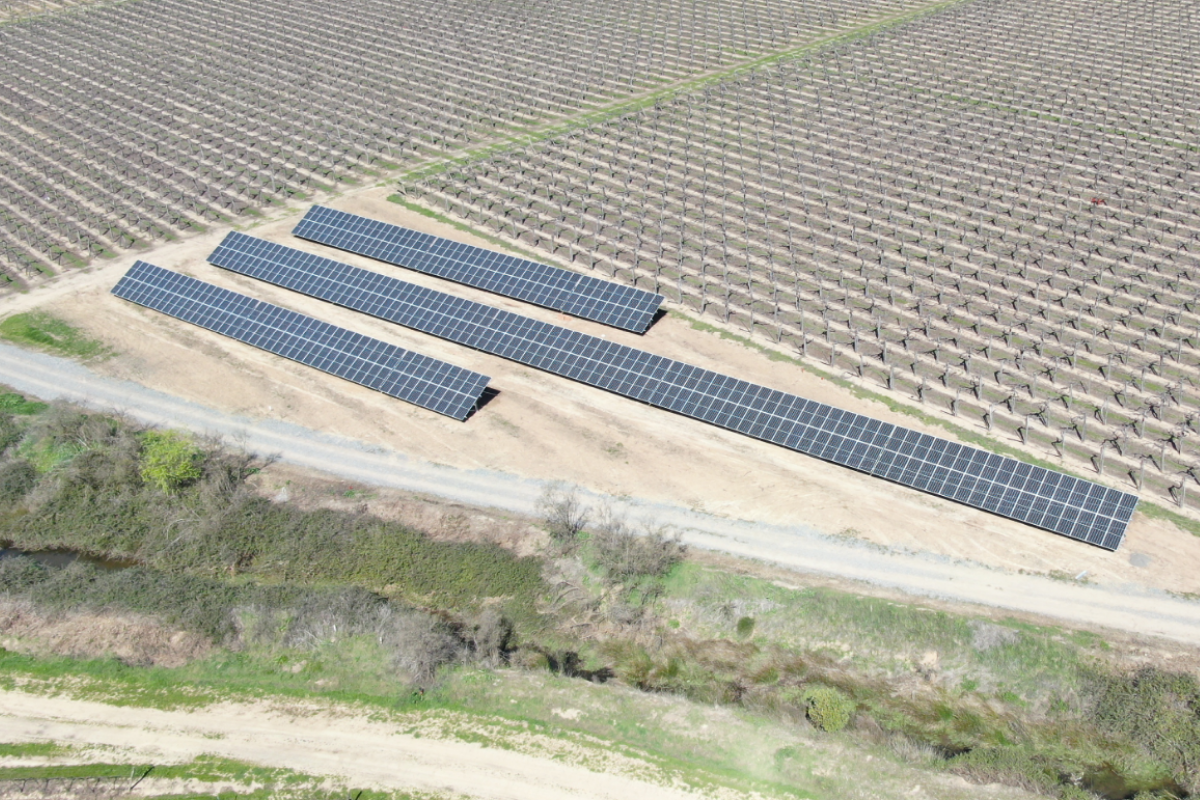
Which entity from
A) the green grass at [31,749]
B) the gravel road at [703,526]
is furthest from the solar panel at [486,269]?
the green grass at [31,749]

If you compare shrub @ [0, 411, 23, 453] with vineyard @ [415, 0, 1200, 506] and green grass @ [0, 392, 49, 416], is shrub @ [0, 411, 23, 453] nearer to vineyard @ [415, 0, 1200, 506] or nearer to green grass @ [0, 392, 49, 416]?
green grass @ [0, 392, 49, 416]

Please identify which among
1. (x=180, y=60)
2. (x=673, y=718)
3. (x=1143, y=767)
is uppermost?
(x=180, y=60)

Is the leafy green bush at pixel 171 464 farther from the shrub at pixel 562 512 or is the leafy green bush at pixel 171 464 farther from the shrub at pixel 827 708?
the shrub at pixel 827 708

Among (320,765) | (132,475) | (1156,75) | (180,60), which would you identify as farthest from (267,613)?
(1156,75)

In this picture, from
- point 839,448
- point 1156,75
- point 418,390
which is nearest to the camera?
point 839,448

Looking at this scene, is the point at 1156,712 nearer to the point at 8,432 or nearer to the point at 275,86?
the point at 8,432

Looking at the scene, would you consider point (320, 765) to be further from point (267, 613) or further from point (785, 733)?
point (785, 733)
